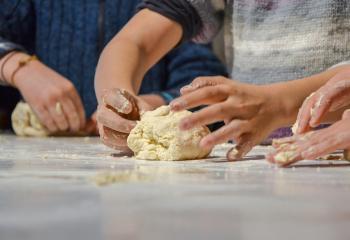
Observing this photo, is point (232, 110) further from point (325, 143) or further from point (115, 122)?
point (115, 122)

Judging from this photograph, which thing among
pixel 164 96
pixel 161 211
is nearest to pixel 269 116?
pixel 161 211

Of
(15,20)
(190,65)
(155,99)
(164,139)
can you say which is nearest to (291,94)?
(164,139)

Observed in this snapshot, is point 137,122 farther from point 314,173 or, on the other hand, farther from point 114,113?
point 314,173

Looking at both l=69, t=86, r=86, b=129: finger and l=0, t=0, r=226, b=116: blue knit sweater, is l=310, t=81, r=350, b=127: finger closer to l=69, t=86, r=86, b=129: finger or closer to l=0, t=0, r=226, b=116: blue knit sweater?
l=69, t=86, r=86, b=129: finger

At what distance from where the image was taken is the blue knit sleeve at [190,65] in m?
2.28

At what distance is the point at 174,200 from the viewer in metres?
0.65

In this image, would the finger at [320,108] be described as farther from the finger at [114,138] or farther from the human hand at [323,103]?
the finger at [114,138]

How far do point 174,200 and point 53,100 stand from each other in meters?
1.43

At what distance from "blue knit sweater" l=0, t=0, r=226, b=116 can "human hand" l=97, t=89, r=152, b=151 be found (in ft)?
3.49

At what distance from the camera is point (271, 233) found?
494 millimetres

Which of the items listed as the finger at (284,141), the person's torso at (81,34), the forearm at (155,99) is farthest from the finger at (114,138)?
the person's torso at (81,34)

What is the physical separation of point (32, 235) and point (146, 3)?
3.62 feet

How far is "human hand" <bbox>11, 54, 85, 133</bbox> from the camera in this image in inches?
79.5

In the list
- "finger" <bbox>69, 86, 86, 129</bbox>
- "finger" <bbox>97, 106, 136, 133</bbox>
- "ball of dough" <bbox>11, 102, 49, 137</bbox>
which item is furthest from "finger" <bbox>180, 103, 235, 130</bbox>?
"ball of dough" <bbox>11, 102, 49, 137</bbox>
